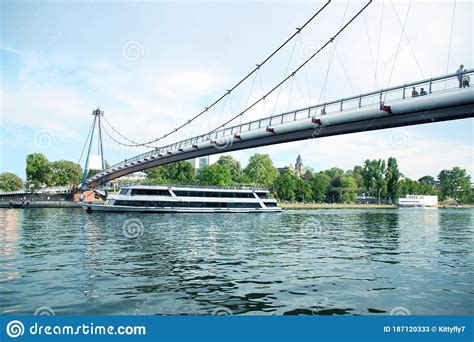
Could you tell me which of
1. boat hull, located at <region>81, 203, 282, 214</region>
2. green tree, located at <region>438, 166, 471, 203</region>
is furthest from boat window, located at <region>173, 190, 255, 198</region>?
green tree, located at <region>438, 166, 471, 203</region>

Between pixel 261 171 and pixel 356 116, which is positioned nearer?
pixel 356 116

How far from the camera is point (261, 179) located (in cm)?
11906

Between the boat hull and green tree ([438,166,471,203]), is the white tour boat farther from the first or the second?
green tree ([438,166,471,203])

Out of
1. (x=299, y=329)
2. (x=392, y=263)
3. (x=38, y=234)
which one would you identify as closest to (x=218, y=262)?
(x=392, y=263)

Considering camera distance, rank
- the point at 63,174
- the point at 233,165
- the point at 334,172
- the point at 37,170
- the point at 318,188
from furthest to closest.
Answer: the point at 334,172 < the point at 318,188 < the point at 233,165 < the point at 63,174 < the point at 37,170

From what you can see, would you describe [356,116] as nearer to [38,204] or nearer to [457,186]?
[38,204]

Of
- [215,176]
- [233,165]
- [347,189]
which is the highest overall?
[233,165]

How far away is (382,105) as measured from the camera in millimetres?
26641

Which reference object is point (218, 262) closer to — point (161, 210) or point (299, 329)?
point (299, 329)

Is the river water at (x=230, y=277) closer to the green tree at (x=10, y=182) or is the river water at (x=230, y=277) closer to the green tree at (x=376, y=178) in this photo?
the green tree at (x=10, y=182)

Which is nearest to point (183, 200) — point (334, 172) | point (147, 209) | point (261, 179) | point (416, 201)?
point (147, 209)

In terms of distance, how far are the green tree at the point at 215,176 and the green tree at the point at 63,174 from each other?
3374 centimetres

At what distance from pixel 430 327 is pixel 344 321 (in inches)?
69.1

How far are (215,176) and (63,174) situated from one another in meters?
41.5
